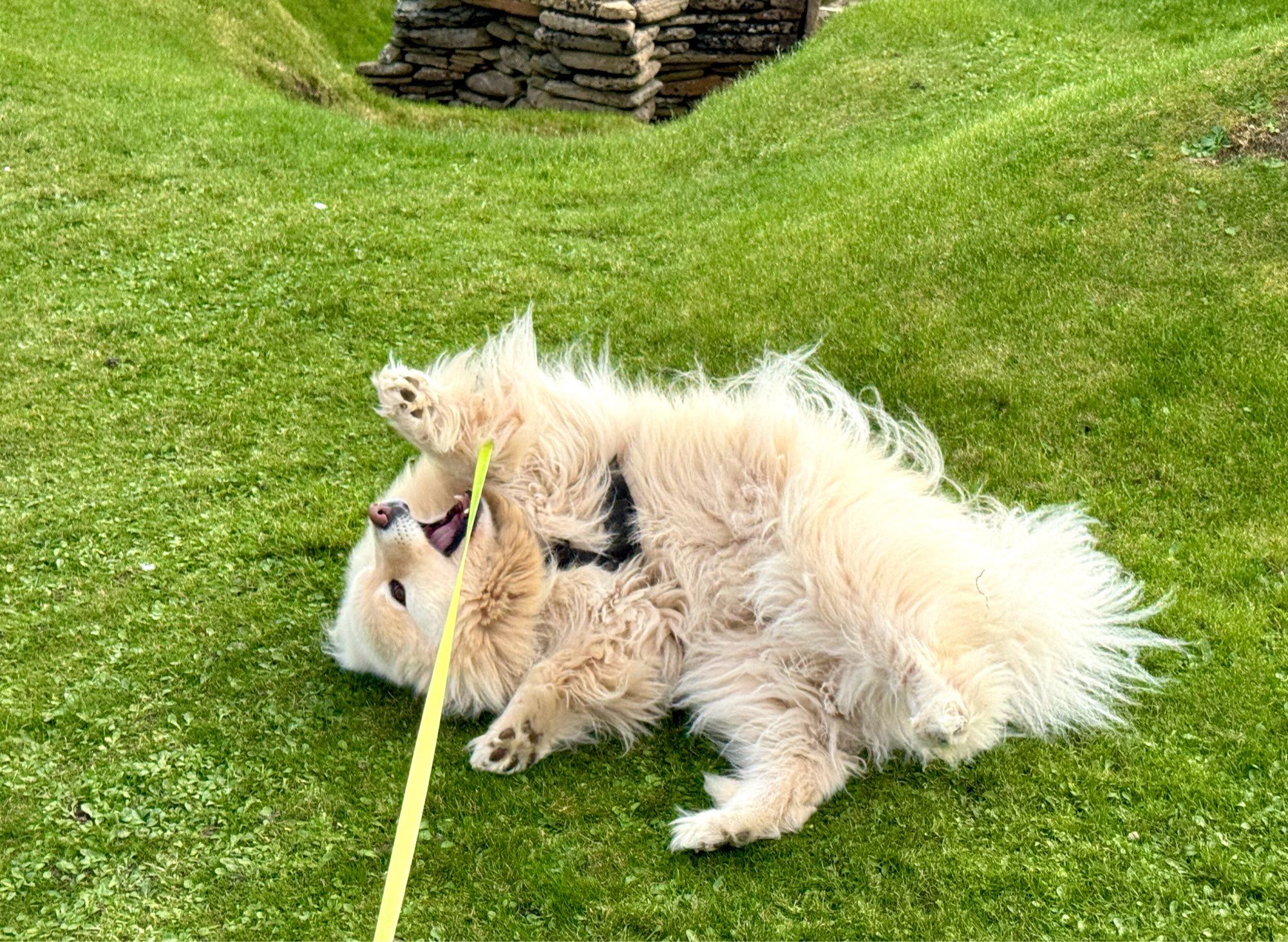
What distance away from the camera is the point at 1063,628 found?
3340mm

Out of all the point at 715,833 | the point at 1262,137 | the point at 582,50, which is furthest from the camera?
the point at 582,50

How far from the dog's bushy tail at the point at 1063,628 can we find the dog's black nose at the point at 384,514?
1773 millimetres

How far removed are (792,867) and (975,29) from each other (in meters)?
7.93

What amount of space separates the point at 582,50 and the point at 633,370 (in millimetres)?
6494

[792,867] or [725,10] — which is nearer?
[792,867]

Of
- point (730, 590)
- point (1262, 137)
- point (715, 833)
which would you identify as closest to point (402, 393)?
point (730, 590)

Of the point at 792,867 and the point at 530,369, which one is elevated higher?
the point at 530,369

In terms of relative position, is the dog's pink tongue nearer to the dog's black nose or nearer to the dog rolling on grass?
the dog rolling on grass

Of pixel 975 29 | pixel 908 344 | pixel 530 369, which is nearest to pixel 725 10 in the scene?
pixel 975 29

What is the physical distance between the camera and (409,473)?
3.92m

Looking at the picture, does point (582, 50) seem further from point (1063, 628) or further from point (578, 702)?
point (1063, 628)

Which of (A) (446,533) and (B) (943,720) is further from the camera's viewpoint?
(A) (446,533)

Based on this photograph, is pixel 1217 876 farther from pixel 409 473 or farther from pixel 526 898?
pixel 409 473

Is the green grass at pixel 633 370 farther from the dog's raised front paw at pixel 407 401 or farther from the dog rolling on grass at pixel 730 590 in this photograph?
the dog's raised front paw at pixel 407 401
